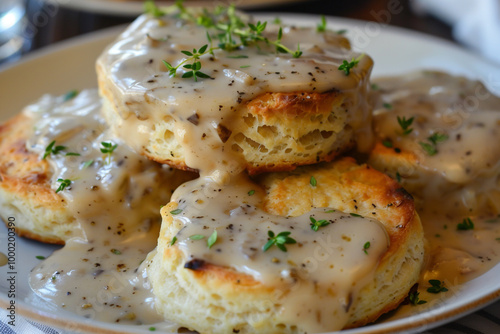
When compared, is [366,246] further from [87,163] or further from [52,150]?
[52,150]

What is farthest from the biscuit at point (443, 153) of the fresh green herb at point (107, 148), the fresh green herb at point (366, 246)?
the fresh green herb at point (107, 148)

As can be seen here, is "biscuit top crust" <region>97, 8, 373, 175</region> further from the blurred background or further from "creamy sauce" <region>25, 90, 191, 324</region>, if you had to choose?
the blurred background

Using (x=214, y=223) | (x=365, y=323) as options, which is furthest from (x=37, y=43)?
(x=365, y=323)

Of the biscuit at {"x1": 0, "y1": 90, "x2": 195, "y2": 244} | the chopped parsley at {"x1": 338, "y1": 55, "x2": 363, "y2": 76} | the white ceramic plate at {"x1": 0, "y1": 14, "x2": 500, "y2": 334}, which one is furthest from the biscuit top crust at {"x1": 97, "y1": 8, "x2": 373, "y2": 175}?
the white ceramic plate at {"x1": 0, "y1": 14, "x2": 500, "y2": 334}

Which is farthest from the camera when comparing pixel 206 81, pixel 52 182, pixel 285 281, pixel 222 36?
pixel 222 36

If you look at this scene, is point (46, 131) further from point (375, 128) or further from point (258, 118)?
point (375, 128)

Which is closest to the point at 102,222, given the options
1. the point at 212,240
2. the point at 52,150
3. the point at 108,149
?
the point at 108,149

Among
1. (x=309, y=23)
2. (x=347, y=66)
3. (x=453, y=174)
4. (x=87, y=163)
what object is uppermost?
(x=347, y=66)
